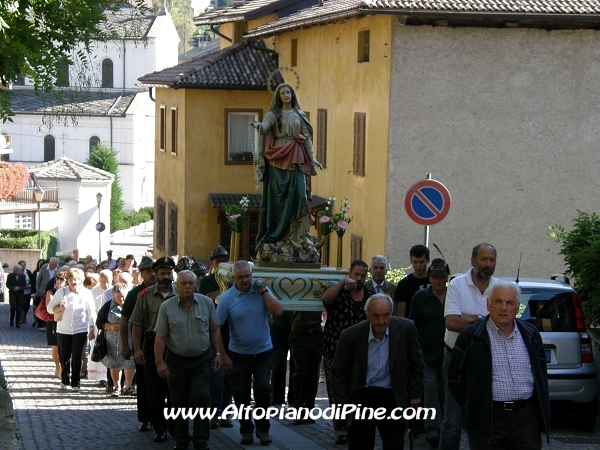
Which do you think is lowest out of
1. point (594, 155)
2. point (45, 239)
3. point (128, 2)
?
point (45, 239)

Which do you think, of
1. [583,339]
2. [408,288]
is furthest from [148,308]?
[583,339]

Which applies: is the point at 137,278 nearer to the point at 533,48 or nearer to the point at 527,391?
the point at 533,48

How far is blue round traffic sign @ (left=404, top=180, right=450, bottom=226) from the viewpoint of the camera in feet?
46.0

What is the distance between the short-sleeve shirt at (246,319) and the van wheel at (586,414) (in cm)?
336

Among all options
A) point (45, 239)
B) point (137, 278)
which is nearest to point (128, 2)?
point (137, 278)

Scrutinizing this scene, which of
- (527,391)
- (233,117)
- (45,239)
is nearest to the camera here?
(527,391)

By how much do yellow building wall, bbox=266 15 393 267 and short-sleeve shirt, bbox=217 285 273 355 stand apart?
13.8m

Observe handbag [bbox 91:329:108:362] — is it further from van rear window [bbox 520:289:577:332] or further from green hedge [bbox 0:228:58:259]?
green hedge [bbox 0:228:58:259]

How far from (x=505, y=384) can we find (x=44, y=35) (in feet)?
17.7

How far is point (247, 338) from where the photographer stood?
11.0m

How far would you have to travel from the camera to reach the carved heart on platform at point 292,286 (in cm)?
1259

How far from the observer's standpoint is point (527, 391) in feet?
23.8

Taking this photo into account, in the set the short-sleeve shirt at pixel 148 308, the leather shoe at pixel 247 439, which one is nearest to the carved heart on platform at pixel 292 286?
the short-sleeve shirt at pixel 148 308

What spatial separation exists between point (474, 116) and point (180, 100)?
49.9 feet
